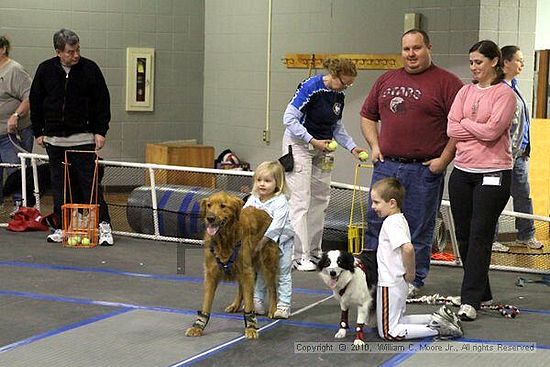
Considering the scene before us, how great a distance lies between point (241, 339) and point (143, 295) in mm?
1241

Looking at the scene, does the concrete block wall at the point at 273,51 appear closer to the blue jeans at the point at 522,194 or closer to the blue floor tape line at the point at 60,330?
the blue jeans at the point at 522,194

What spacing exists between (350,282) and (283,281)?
0.63 m

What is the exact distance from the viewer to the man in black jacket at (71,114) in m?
7.63

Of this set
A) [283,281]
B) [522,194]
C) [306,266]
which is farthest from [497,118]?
[522,194]

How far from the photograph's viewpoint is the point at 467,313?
17.9 ft

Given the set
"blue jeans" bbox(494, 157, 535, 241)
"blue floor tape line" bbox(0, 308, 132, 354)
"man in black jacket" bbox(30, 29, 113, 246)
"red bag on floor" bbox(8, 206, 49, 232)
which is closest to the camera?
"blue floor tape line" bbox(0, 308, 132, 354)

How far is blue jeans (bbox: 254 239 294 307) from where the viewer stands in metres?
5.48

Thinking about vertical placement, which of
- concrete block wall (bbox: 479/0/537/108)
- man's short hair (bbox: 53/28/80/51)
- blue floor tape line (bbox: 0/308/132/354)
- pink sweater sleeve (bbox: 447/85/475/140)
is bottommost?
blue floor tape line (bbox: 0/308/132/354)

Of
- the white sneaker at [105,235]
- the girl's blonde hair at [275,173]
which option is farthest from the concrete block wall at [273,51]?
the girl's blonde hair at [275,173]

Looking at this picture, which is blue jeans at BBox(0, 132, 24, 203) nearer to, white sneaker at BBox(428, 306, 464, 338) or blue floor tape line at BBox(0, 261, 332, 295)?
blue floor tape line at BBox(0, 261, 332, 295)

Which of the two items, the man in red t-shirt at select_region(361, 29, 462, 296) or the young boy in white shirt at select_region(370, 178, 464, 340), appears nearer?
the young boy in white shirt at select_region(370, 178, 464, 340)

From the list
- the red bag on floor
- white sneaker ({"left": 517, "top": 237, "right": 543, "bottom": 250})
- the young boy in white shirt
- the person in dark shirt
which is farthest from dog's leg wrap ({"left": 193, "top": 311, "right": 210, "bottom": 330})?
white sneaker ({"left": 517, "top": 237, "right": 543, "bottom": 250})

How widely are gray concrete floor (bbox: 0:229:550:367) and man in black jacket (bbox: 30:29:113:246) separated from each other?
2.17 feet

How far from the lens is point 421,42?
5.73m
